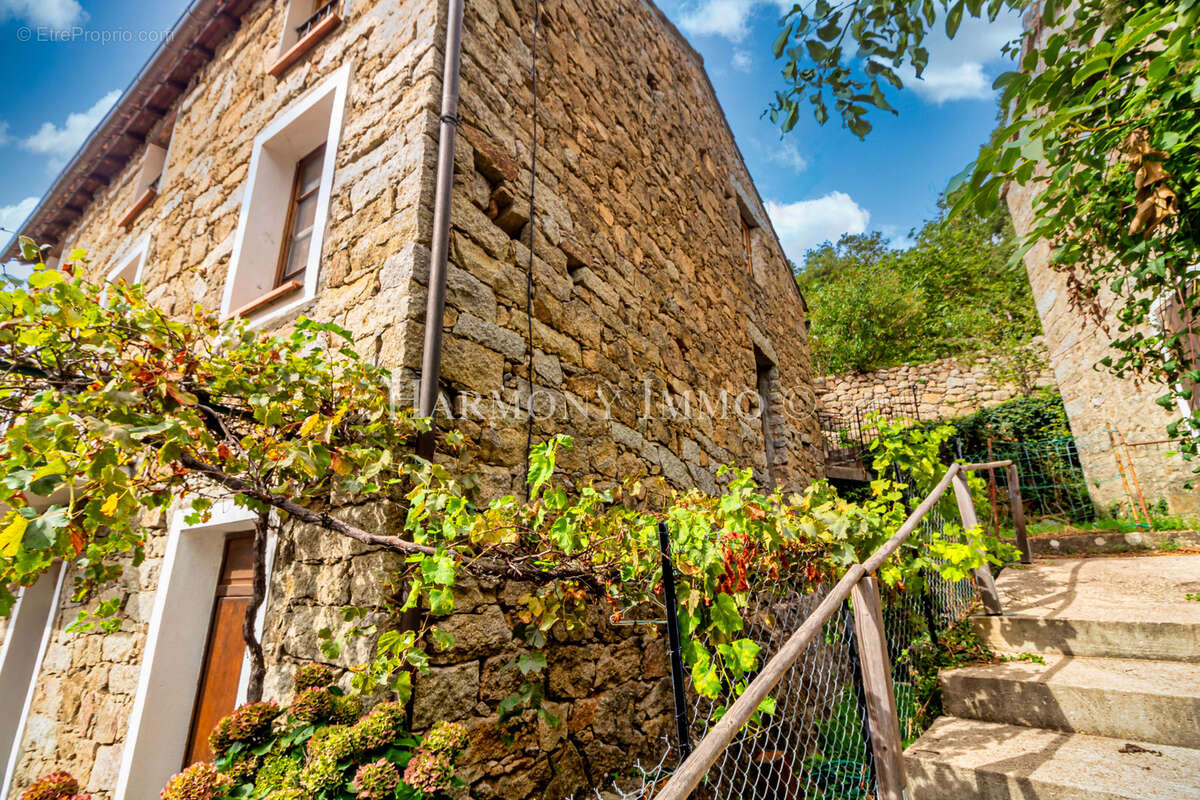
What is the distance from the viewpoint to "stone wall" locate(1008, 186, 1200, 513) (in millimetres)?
5125

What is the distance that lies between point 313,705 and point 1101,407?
7.94 meters

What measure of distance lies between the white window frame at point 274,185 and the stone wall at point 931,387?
10.9m

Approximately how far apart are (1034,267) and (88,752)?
1045 cm

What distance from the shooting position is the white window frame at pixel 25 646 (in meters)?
3.26

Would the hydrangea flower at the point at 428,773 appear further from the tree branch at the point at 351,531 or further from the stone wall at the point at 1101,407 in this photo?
the stone wall at the point at 1101,407

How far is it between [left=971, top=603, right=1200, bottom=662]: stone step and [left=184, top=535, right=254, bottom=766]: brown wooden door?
12.4 feet

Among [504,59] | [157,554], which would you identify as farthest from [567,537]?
[504,59]

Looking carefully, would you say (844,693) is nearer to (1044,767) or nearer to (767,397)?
(1044,767)

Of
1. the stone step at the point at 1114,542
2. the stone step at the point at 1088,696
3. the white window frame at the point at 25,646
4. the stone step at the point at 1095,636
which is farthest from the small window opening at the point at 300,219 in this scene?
the stone step at the point at 1114,542

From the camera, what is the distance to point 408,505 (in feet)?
6.39

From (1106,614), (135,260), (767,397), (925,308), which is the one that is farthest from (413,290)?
(925,308)

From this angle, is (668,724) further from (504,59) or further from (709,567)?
(504,59)

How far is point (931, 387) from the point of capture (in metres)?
10.9

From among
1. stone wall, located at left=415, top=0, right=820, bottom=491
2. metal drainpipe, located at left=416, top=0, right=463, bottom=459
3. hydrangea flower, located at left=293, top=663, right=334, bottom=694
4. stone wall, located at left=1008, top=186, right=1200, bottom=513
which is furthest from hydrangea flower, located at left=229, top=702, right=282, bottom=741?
stone wall, located at left=1008, top=186, right=1200, bottom=513
